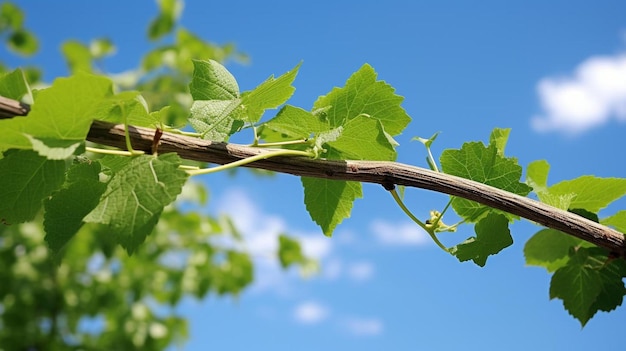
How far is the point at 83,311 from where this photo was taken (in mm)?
3283

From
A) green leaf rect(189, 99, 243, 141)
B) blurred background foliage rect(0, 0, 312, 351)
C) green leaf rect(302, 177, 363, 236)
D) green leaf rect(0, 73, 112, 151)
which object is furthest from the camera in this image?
blurred background foliage rect(0, 0, 312, 351)

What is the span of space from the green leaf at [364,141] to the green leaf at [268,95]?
7cm

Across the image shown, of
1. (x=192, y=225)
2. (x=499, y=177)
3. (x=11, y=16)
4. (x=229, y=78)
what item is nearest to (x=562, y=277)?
(x=499, y=177)

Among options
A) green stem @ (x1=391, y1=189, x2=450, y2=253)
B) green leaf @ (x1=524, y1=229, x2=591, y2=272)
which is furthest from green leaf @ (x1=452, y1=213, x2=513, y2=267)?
green leaf @ (x1=524, y1=229, x2=591, y2=272)

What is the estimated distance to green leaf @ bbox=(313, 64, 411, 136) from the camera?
25.4 inches

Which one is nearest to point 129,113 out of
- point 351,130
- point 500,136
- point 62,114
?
point 62,114

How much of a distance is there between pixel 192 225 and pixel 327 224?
2422 mm

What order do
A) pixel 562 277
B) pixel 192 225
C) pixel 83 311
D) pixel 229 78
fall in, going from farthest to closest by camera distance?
pixel 83 311 → pixel 192 225 → pixel 562 277 → pixel 229 78

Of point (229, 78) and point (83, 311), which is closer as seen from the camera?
point (229, 78)

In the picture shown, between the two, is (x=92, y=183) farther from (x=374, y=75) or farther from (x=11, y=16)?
(x=11, y=16)

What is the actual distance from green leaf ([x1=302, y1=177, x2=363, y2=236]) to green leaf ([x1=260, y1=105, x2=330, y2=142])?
79mm

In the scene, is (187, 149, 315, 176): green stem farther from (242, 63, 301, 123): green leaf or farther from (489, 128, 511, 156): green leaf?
(489, 128, 511, 156): green leaf

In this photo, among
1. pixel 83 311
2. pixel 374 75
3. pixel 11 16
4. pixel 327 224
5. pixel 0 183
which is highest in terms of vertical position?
pixel 11 16

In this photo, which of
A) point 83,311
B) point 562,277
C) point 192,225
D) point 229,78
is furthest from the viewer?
point 83,311
